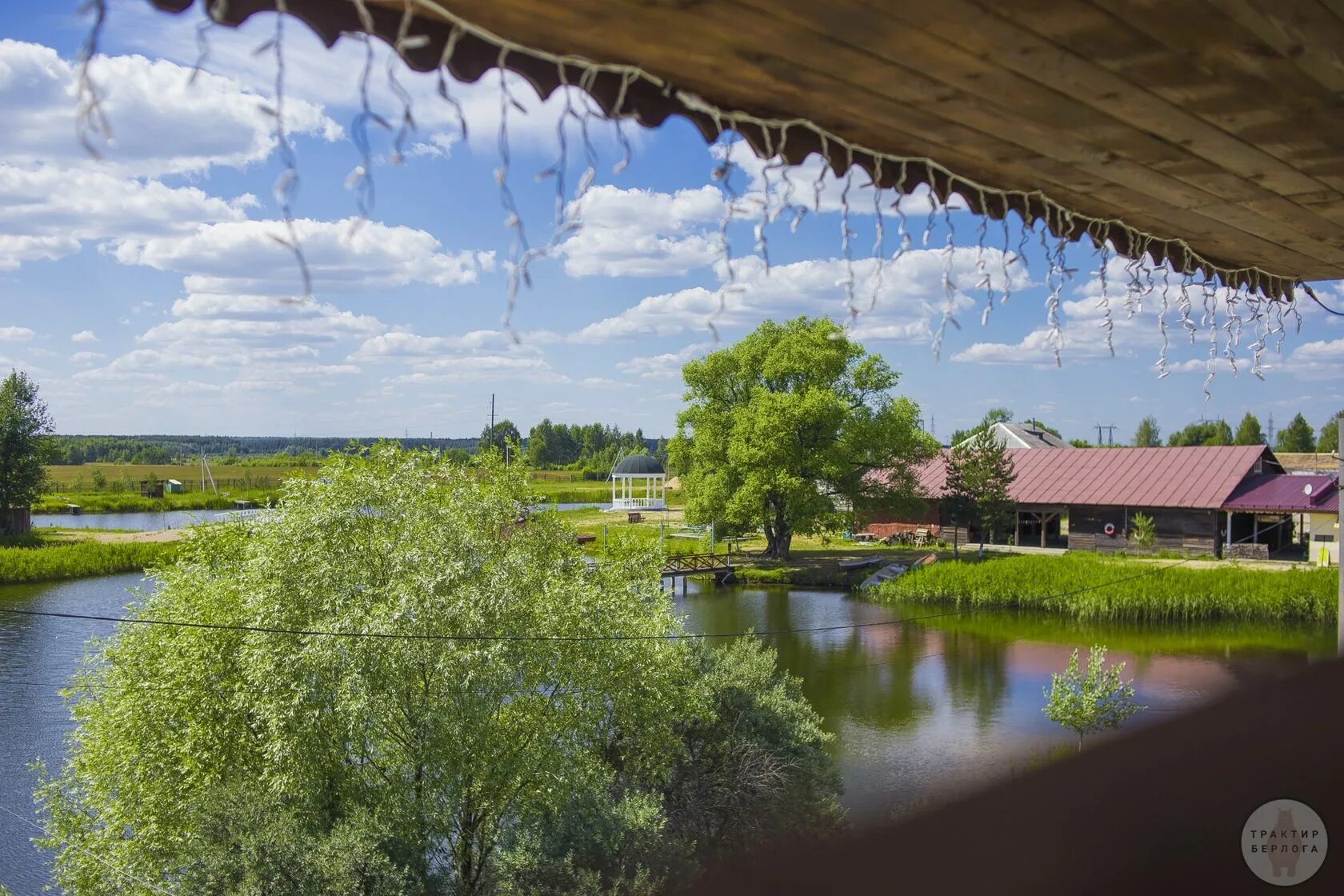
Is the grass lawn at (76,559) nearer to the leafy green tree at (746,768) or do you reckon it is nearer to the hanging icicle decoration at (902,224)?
the leafy green tree at (746,768)

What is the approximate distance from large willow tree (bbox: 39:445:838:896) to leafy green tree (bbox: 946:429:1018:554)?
49.2 feet

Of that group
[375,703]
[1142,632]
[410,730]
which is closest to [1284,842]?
[375,703]

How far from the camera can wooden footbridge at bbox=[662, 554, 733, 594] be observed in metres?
23.0

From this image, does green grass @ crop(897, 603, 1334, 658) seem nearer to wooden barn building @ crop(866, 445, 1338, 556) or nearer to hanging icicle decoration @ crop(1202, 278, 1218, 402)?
wooden barn building @ crop(866, 445, 1338, 556)

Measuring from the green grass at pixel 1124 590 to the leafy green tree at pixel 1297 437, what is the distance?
2953 centimetres

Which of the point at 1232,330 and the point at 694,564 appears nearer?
the point at 1232,330

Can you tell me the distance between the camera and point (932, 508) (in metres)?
27.7

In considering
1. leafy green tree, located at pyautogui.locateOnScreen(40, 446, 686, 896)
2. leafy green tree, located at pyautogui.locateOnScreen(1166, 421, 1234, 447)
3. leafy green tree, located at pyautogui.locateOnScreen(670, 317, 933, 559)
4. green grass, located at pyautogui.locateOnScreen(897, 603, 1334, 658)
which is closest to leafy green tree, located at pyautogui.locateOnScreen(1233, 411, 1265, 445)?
leafy green tree, located at pyautogui.locateOnScreen(1166, 421, 1234, 447)

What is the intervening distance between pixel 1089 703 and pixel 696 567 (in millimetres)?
13477

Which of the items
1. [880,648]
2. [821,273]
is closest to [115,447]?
[880,648]

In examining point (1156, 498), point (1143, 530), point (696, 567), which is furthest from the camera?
point (696, 567)

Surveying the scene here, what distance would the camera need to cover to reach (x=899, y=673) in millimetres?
14602

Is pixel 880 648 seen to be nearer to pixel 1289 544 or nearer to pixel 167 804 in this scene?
pixel 167 804

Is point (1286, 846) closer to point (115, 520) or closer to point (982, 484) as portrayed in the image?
point (982, 484)
